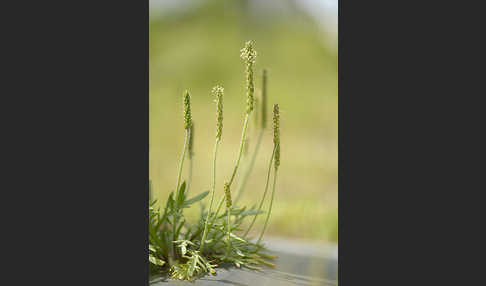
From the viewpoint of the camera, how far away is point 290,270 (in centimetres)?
124

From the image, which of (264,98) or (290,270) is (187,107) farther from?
(290,270)

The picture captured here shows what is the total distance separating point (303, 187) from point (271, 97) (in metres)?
0.49

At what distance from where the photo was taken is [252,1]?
1.74 m

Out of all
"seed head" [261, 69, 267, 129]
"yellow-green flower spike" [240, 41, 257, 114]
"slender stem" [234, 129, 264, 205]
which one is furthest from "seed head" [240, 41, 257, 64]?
"slender stem" [234, 129, 264, 205]

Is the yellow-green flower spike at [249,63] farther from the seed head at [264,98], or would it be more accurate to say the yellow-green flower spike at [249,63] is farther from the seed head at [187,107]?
the seed head at [264,98]

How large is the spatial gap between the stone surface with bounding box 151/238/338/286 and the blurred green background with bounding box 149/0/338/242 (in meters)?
0.18

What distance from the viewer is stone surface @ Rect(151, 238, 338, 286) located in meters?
1.07

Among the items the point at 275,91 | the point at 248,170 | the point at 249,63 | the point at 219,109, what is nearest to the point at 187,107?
the point at 219,109

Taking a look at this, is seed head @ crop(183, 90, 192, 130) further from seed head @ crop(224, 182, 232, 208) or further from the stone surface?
the stone surface

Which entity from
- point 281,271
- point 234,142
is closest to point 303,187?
point 234,142

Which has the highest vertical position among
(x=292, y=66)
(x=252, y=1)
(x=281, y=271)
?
(x=252, y=1)
